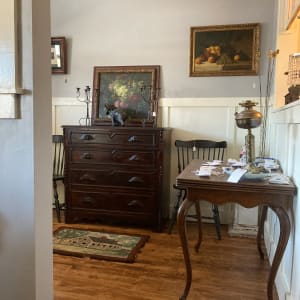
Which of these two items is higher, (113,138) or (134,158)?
(113,138)

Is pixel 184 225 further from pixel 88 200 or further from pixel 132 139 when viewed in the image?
pixel 88 200

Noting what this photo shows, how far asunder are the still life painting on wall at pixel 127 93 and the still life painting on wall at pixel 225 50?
0.51 metres

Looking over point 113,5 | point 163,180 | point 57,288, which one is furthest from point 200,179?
point 113,5

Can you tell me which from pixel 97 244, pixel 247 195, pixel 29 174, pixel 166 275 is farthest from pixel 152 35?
pixel 29 174

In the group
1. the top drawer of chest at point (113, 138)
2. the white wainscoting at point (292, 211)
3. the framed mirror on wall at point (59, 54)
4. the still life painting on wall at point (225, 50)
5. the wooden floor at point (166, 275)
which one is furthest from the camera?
the framed mirror on wall at point (59, 54)

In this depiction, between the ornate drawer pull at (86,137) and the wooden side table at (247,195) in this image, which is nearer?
the wooden side table at (247,195)

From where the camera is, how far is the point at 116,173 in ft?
11.3

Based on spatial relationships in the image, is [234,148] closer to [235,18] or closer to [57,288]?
[235,18]

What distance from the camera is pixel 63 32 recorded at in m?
3.96

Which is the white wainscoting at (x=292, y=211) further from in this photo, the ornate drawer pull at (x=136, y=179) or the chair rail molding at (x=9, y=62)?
the ornate drawer pull at (x=136, y=179)

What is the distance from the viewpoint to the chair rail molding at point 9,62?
128 centimetres

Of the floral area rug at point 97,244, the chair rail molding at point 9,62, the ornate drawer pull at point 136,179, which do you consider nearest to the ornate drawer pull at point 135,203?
the ornate drawer pull at point 136,179

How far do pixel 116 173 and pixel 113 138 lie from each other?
0.37 metres

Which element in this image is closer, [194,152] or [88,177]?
[88,177]
